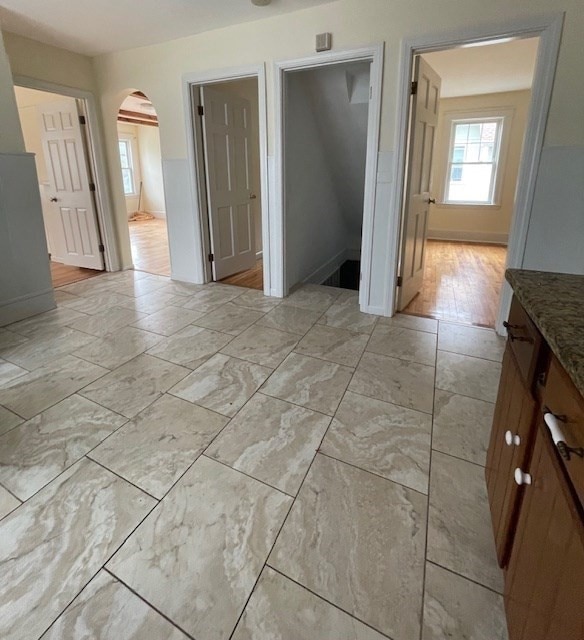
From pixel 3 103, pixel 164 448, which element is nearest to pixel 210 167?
pixel 3 103

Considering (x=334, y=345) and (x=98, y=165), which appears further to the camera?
(x=98, y=165)

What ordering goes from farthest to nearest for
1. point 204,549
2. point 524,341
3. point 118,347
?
1. point 118,347
2. point 204,549
3. point 524,341

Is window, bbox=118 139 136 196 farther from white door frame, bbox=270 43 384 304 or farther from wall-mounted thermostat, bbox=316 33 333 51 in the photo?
wall-mounted thermostat, bbox=316 33 333 51

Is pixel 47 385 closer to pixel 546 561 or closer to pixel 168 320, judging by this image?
pixel 168 320

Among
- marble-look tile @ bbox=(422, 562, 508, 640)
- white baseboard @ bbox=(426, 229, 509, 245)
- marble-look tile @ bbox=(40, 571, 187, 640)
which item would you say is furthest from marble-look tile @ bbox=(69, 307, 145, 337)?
white baseboard @ bbox=(426, 229, 509, 245)

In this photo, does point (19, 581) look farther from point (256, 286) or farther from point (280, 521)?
point (256, 286)

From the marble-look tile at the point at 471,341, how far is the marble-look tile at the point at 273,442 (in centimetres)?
131

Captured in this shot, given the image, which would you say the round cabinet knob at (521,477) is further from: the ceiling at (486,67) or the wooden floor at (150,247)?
the wooden floor at (150,247)

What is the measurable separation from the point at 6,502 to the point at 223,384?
1094mm

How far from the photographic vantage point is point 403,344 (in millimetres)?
2723

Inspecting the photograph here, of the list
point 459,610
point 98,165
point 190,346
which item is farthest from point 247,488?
point 98,165

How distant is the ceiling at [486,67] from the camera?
3.98 metres

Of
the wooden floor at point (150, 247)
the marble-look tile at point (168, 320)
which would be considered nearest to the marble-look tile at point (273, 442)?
the marble-look tile at point (168, 320)

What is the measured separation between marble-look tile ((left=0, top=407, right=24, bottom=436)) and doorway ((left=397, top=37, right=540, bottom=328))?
282cm
